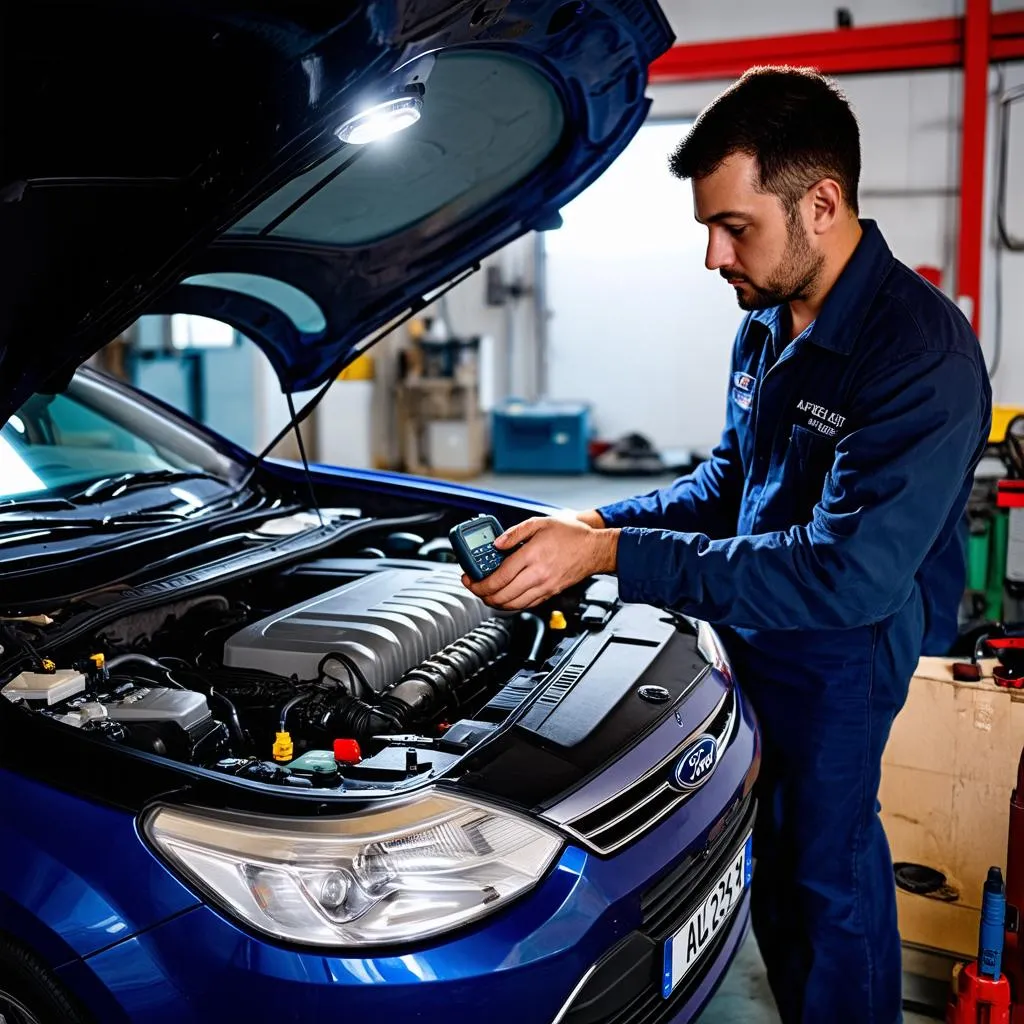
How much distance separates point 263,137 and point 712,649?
1091 mm

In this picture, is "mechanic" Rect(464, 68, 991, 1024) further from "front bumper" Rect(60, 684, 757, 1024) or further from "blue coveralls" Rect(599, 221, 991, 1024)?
"front bumper" Rect(60, 684, 757, 1024)

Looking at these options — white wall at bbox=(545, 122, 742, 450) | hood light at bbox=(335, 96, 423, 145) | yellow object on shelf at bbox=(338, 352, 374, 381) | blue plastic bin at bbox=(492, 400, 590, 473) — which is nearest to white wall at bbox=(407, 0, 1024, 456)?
white wall at bbox=(545, 122, 742, 450)

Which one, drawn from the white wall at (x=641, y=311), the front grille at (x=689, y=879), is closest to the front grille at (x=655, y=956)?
the front grille at (x=689, y=879)

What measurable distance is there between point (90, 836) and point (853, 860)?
45.3 inches

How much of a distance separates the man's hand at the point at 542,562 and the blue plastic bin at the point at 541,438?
6.24m

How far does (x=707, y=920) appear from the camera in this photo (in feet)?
4.83

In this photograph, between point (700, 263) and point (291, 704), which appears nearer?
point (291, 704)

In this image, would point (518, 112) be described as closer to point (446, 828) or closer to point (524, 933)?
point (446, 828)

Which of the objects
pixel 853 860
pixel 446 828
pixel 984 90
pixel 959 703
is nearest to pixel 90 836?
pixel 446 828

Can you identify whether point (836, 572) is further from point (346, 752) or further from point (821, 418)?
point (346, 752)

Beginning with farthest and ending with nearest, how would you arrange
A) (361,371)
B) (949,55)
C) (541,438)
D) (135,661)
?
(541,438) → (361,371) → (949,55) → (135,661)

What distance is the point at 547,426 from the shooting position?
782 cm

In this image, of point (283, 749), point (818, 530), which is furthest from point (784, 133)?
point (283, 749)

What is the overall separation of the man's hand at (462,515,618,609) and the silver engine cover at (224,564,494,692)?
0.27 m
